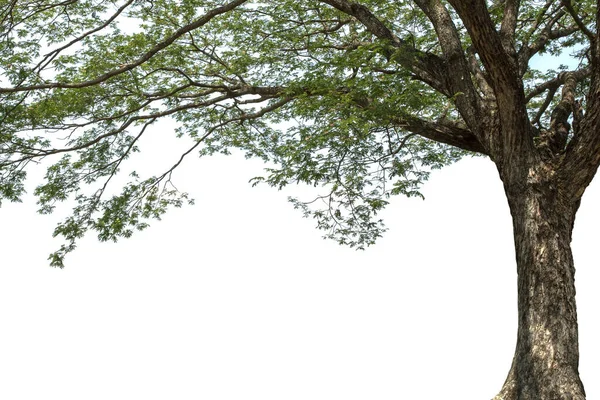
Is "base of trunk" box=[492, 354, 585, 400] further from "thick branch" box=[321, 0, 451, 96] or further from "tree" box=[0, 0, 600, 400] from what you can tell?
"thick branch" box=[321, 0, 451, 96]

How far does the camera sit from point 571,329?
657cm

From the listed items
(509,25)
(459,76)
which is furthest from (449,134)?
(509,25)

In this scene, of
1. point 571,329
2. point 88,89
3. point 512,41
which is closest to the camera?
point 571,329

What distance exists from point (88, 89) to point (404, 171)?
4.36 metres

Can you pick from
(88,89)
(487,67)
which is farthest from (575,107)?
(88,89)

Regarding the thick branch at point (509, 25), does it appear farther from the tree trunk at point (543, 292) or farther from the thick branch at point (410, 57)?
the tree trunk at point (543, 292)

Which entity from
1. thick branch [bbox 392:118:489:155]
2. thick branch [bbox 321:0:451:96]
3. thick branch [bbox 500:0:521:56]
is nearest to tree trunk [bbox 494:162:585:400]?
thick branch [bbox 392:118:489:155]

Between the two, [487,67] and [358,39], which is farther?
[358,39]

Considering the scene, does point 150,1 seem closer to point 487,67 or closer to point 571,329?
point 487,67

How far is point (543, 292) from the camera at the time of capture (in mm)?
6656

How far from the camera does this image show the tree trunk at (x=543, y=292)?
6395 mm

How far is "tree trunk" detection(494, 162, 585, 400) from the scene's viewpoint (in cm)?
639

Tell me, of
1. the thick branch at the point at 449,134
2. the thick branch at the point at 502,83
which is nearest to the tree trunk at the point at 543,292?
the thick branch at the point at 502,83

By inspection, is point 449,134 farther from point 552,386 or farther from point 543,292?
point 552,386
